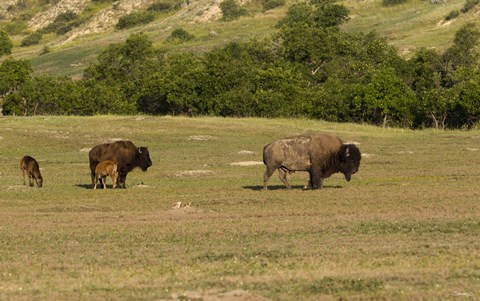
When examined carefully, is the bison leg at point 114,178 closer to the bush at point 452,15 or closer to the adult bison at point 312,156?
the adult bison at point 312,156

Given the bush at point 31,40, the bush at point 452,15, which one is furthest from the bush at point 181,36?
the bush at point 452,15

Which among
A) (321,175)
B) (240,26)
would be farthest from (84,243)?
(240,26)

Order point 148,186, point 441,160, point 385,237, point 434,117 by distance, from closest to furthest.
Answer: point 385,237 < point 148,186 < point 441,160 < point 434,117

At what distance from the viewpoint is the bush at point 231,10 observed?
175625mm

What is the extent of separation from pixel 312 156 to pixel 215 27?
137177 millimetres

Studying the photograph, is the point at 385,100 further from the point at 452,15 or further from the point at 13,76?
the point at 452,15

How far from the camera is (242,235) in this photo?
21922 mm

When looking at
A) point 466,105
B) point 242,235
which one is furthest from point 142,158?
point 466,105

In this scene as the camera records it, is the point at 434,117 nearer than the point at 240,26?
Yes

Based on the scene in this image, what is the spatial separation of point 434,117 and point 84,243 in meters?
62.6

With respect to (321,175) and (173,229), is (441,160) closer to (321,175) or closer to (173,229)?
(321,175)

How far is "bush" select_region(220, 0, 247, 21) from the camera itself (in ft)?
576

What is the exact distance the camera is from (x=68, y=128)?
68.7 meters

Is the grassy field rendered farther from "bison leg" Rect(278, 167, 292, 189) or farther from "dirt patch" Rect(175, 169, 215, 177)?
"bison leg" Rect(278, 167, 292, 189)
